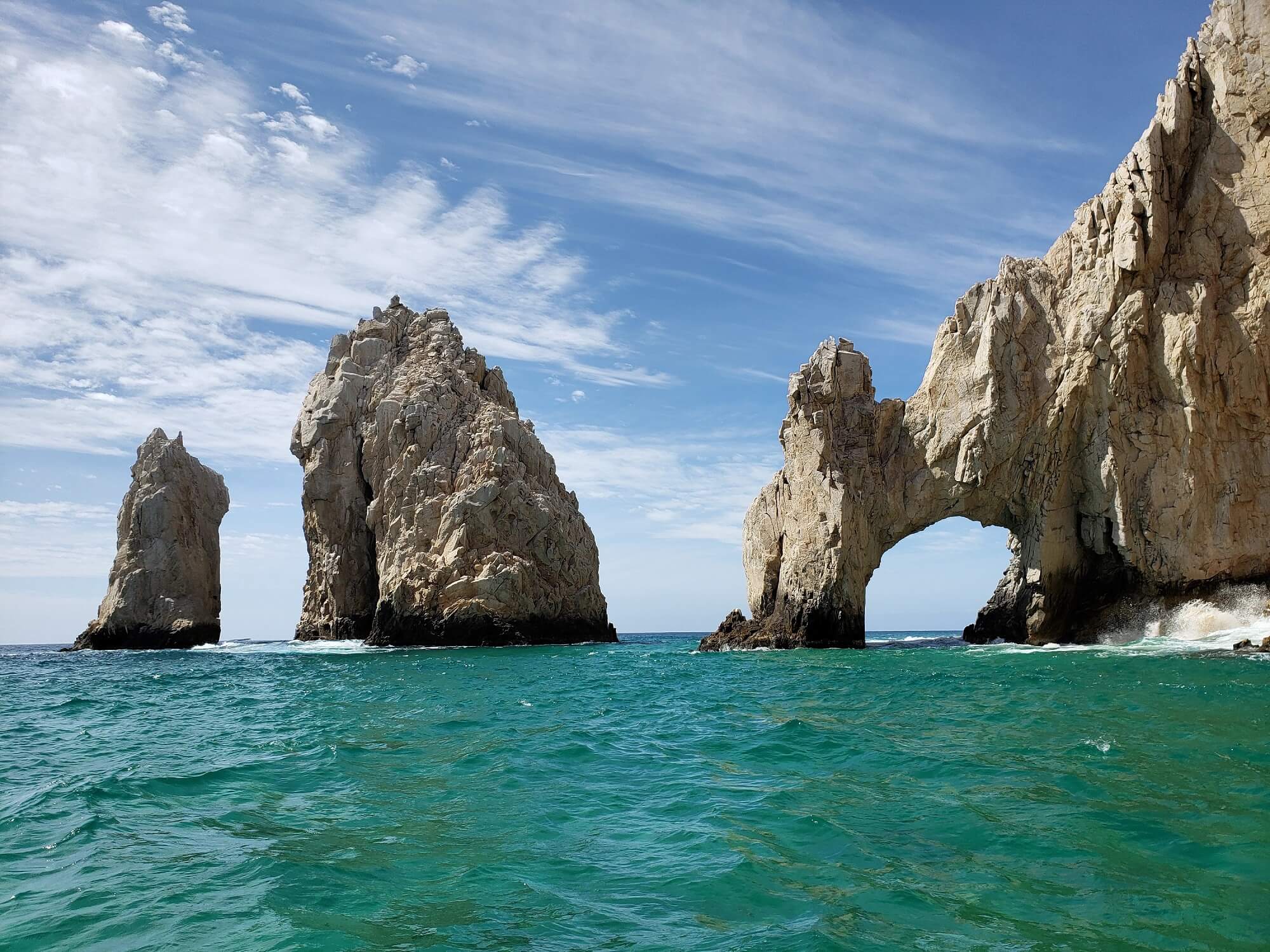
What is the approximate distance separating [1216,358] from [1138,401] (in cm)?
300

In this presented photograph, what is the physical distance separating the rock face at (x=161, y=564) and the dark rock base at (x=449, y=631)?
53.2 feet

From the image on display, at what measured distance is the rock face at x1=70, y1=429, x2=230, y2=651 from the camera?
190 feet

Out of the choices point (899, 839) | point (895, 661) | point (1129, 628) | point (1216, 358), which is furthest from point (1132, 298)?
point (899, 839)

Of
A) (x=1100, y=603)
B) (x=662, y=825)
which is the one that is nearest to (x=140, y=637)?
(x=1100, y=603)

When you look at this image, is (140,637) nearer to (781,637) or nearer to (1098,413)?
(781,637)

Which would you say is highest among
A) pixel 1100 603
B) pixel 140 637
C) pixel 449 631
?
pixel 1100 603

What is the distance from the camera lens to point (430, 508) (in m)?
53.2

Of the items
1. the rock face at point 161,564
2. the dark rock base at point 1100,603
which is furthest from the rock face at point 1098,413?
the rock face at point 161,564

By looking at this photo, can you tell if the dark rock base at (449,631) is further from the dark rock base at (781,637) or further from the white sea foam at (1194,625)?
the white sea foam at (1194,625)

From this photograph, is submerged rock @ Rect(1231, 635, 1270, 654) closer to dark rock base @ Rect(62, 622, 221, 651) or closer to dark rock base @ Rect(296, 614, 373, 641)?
dark rock base @ Rect(296, 614, 373, 641)

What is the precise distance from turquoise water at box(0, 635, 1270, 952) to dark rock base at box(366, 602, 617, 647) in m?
32.4

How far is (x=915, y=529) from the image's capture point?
41.9m

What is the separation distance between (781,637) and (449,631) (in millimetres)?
20816

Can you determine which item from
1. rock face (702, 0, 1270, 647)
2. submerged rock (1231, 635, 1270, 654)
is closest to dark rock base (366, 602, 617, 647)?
rock face (702, 0, 1270, 647)
